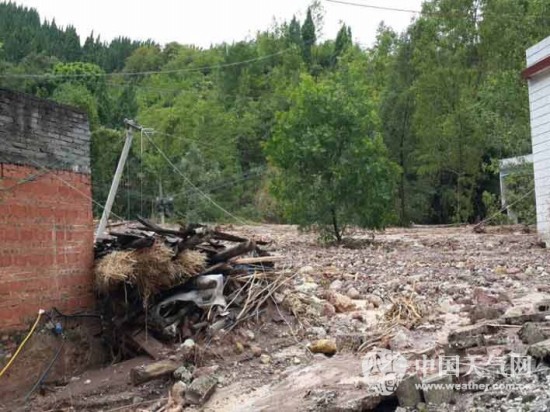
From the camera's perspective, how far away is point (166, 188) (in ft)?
78.8

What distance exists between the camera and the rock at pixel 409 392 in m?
3.19

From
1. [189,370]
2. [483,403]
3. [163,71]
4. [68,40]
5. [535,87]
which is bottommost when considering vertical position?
[189,370]

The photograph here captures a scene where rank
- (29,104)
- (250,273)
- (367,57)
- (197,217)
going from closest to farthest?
(29,104)
(250,273)
(197,217)
(367,57)

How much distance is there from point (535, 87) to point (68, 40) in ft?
151

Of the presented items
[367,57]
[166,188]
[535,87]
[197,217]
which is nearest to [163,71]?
[367,57]

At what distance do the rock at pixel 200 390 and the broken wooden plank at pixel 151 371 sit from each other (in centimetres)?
56

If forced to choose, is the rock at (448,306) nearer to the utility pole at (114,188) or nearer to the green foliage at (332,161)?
the utility pole at (114,188)

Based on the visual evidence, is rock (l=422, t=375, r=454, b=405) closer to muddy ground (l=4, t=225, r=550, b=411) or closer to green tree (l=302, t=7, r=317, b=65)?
muddy ground (l=4, t=225, r=550, b=411)

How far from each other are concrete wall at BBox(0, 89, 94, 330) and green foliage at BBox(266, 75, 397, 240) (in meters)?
8.74

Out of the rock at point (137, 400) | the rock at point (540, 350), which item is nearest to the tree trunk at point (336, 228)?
the rock at point (137, 400)

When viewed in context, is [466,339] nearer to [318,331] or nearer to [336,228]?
[318,331]

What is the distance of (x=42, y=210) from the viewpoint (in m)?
5.61

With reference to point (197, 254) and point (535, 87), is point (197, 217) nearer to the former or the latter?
point (535, 87)

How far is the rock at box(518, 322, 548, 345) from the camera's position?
3.80 metres
